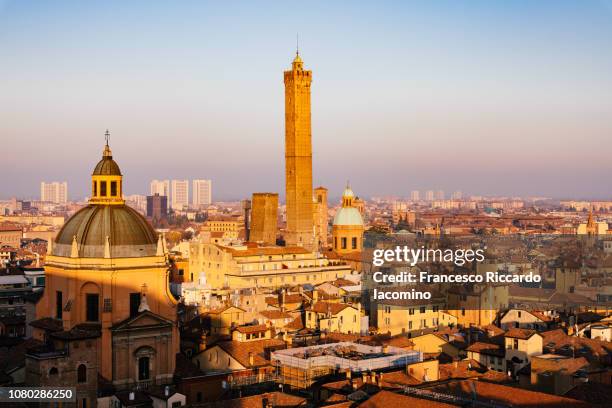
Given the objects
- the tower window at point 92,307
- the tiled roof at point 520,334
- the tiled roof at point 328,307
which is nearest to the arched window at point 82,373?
the tower window at point 92,307

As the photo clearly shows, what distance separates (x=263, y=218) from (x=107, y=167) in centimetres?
3611

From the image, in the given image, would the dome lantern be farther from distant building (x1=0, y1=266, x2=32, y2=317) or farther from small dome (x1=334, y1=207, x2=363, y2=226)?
small dome (x1=334, y1=207, x2=363, y2=226)

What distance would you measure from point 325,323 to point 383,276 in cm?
770

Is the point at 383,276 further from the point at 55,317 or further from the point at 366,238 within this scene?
the point at 366,238

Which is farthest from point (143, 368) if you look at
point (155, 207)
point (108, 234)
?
point (155, 207)

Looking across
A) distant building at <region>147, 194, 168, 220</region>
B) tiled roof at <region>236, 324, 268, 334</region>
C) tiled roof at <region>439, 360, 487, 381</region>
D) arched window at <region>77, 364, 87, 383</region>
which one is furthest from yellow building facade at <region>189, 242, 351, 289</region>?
distant building at <region>147, 194, 168, 220</region>

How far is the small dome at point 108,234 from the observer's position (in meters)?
24.3

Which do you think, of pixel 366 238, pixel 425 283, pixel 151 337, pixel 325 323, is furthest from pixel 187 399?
pixel 366 238

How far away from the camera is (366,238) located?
195 ft

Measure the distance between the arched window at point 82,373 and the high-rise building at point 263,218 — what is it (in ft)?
125

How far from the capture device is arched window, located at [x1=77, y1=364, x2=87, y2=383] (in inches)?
876

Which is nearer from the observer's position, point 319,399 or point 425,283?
point 319,399

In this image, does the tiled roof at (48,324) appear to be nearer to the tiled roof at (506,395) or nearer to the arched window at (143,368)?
the arched window at (143,368)

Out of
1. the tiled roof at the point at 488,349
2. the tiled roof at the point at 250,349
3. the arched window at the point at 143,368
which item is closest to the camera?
the arched window at the point at 143,368
